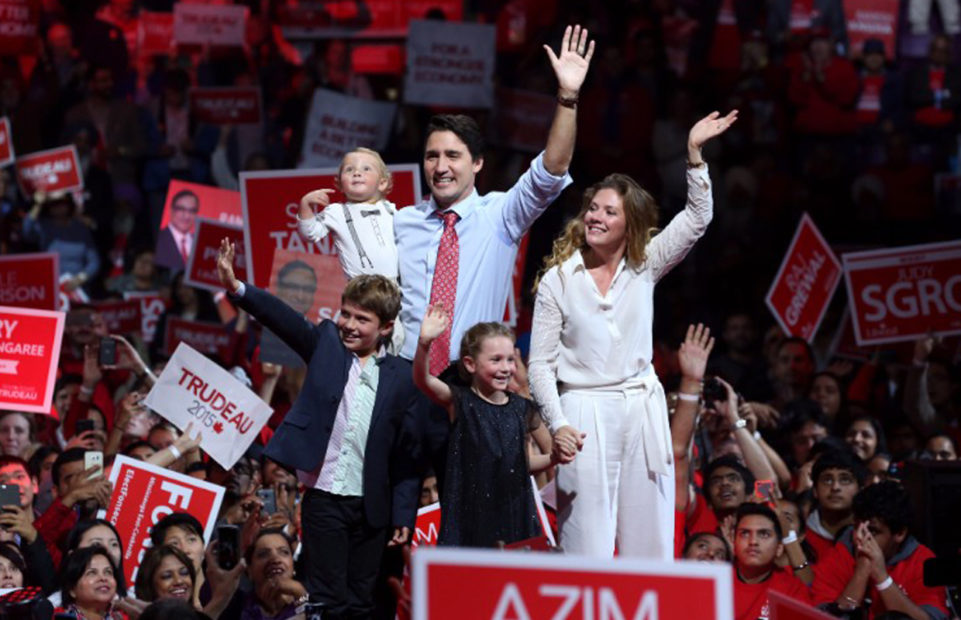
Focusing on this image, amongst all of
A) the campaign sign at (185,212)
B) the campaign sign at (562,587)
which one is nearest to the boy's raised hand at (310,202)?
the campaign sign at (562,587)

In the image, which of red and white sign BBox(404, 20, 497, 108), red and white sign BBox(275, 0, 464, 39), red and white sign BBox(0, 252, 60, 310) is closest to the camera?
red and white sign BBox(0, 252, 60, 310)

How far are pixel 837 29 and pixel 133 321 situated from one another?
7.51 metres

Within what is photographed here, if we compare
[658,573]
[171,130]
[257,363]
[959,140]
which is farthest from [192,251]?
[658,573]

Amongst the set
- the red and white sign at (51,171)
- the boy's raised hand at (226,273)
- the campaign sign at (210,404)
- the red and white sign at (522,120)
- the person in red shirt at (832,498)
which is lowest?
the person in red shirt at (832,498)

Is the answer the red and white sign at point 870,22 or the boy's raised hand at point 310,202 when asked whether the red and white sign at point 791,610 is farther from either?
the red and white sign at point 870,22

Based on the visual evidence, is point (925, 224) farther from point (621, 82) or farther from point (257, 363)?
point (257, 363)

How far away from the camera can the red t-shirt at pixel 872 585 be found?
8.72 m

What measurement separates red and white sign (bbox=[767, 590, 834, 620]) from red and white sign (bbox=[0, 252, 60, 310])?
7985 mm

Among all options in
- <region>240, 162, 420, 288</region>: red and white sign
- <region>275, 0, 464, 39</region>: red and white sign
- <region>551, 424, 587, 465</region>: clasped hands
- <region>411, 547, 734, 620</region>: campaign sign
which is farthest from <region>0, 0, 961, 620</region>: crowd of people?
<region>240, 162, 420, 288</region>: red and white sign

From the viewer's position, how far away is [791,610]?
498 cm

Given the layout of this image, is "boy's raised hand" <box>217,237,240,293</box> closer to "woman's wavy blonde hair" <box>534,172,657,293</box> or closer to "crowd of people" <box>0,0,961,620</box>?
"crowd of people" <box>0,0,961,620</box>

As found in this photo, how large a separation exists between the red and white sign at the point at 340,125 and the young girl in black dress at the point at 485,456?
8.54 metres

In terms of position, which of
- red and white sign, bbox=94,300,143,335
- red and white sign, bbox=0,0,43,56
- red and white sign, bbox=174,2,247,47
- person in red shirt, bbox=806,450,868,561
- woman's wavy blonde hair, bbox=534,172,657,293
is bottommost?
person in red shirt, bbox=806,450,868,561

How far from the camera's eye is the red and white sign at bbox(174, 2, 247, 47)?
17281mm
